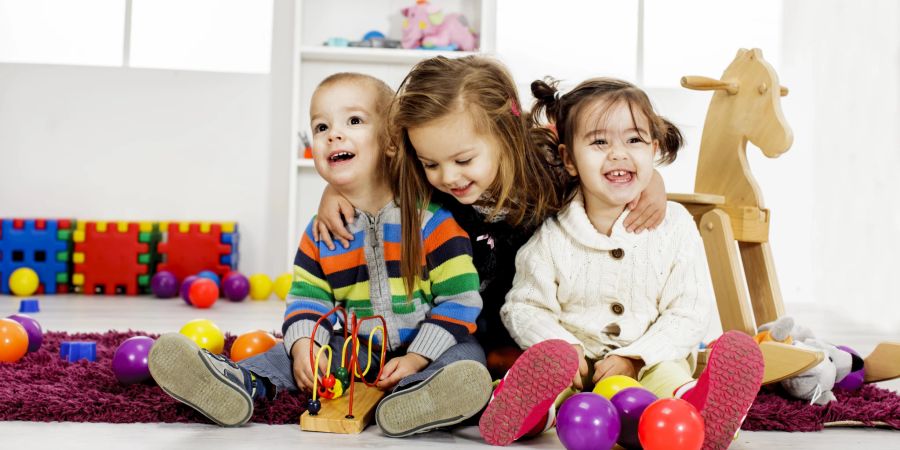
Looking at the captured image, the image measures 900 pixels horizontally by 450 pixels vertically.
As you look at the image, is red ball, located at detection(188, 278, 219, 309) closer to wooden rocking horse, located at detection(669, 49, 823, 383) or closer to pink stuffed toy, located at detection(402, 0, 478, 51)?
pink stuffed toy, located at detection(402, 0, 478, 51)

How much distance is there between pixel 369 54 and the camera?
3457mm

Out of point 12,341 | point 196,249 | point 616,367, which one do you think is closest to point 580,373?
point 616,367

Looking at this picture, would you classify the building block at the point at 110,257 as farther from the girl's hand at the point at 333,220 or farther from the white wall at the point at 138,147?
the girl's hand at the point at 333,220

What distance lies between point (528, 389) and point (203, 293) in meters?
2.00

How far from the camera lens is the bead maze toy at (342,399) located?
122cm

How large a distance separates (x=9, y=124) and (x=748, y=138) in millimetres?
2958

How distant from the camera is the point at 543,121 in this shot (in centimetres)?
165

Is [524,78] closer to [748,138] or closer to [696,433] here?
[748,138]

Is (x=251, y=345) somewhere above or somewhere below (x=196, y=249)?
below

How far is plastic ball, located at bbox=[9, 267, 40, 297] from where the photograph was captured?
3094 mm

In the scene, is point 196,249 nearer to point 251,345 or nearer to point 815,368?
point 251,345

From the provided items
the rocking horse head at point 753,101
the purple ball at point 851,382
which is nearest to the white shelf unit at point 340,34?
the rocking horse head at point 753,101

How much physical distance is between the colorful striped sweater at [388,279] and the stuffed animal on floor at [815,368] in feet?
1.83

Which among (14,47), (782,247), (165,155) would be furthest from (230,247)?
(782,247)
